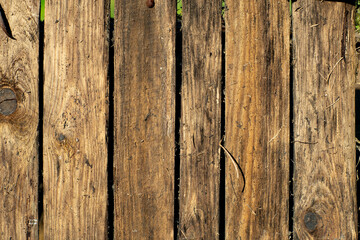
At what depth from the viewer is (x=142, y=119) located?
1.34 m

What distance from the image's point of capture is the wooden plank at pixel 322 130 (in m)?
1.39

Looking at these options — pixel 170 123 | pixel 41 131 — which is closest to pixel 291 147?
pixel 170 123

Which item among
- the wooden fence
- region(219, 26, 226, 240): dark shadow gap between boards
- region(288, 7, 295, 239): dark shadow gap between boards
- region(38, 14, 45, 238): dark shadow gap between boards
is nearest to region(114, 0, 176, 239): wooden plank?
the wooden fence

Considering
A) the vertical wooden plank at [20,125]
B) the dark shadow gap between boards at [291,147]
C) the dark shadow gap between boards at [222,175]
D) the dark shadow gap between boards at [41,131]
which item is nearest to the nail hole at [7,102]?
the vertical wooden plank at [20,125]

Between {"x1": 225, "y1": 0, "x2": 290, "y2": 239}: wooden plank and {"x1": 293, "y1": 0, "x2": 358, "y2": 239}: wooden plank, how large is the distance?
0.08 meters

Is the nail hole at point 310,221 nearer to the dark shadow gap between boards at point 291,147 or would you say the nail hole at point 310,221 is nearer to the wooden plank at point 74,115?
the dark shadow gap between boards at point 291,147

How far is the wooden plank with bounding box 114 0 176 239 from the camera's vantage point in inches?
52.6

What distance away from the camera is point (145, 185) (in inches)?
52.9

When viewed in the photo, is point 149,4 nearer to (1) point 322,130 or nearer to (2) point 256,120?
(2) point 256,120

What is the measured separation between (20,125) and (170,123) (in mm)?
638

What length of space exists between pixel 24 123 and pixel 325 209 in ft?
4.50

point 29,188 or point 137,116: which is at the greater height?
point 137,116

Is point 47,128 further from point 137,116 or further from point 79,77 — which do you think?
point 137,116

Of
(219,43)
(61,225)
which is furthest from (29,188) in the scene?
(219,43)
